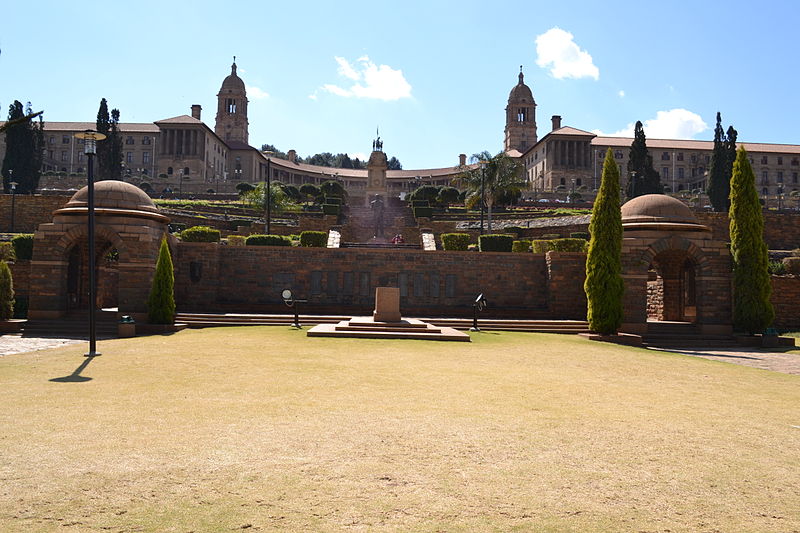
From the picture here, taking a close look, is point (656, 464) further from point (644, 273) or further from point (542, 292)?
point (542, 292)

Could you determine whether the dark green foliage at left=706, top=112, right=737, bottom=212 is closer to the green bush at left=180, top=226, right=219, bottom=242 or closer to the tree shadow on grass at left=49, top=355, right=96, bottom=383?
the green bush at left=180, top=226, right=219, bottom=242

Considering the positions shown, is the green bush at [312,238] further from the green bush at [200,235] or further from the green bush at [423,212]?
the green bush at [423,212]

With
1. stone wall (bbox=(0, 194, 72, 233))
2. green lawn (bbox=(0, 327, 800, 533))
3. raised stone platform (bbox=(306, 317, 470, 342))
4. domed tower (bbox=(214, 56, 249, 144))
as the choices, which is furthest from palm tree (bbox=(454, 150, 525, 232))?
domed tower (bbox=(214, 56, 249, 144))

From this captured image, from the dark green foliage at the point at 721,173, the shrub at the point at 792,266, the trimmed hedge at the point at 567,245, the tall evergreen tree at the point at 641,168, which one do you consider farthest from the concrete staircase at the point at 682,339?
the tall evergreen tree at the point at 641,168

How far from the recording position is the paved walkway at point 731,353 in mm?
13953

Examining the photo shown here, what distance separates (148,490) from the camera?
439 centimetres

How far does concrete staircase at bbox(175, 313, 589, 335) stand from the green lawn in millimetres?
9054

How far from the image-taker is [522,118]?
376ft

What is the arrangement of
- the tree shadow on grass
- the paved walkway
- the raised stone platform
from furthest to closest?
the raised stone platform
the paved walkway
the tree shadow on grass

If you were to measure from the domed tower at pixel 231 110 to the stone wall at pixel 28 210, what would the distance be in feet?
235

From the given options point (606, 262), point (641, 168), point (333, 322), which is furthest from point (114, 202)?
point (641, 168)

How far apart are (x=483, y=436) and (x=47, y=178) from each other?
83.7 m

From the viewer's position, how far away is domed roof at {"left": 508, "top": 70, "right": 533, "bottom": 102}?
375ft

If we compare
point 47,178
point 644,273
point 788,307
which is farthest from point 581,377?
point 47,178
